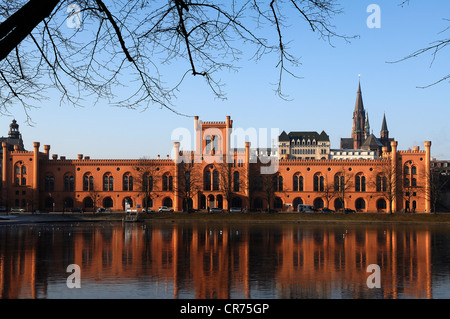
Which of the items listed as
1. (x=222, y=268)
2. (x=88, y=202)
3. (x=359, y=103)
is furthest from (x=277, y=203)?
(x=359, y=103)

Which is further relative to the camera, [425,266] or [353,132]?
[353,132]

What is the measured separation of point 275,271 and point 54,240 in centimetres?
2243

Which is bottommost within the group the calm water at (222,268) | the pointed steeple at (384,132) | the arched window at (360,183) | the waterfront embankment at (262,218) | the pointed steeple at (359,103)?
the waterfront embankment at (262,218)

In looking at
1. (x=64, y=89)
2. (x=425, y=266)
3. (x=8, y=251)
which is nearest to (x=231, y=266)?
(x=425, y=266)

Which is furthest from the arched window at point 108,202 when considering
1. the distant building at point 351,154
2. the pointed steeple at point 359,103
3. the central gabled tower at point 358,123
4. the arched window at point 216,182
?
the pointed steeple at point 359,103

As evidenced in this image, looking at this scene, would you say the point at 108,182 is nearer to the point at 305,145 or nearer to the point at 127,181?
the point at 127,181

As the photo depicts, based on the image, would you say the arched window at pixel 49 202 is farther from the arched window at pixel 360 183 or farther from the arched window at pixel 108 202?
the arched window at pixel 360 183

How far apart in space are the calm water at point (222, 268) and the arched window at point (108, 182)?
53.8m

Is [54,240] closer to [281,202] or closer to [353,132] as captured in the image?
[281,202]

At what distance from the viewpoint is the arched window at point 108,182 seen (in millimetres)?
95062

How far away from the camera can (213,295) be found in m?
18.2

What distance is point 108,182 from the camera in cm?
9538

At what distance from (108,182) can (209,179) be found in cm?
1849
